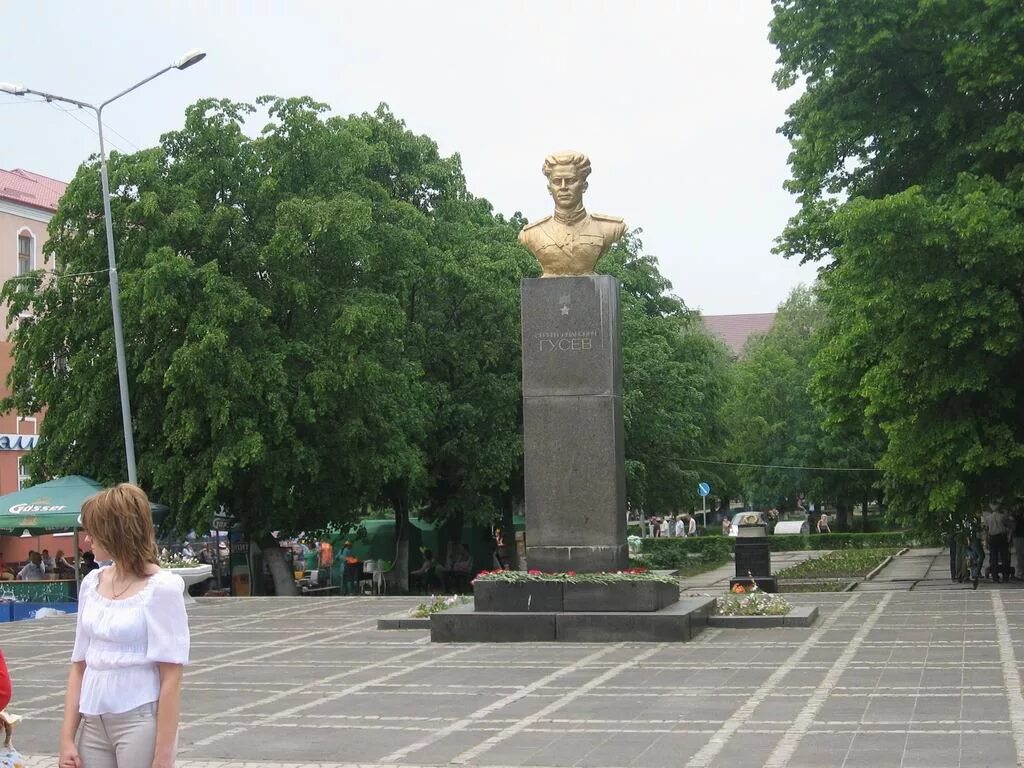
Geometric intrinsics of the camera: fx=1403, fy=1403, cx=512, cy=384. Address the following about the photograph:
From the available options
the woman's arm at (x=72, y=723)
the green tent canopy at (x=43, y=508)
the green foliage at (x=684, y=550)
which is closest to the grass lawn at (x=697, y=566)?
the green foliage at (x=684, y=550)

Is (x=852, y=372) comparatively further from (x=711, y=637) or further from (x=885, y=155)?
(x=711, y=637)

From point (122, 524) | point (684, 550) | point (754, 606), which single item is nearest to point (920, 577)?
point (754, 606)

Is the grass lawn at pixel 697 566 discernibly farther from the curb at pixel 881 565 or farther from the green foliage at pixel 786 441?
the green foliage at pixel 786 441

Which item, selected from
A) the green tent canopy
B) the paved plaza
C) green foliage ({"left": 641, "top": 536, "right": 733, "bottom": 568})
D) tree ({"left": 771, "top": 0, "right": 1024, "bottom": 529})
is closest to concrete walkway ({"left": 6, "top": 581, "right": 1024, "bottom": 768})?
the paved plaza

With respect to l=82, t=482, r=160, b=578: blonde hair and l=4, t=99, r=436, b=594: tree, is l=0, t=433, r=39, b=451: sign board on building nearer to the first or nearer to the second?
Answer: l=4, t=99, r=436, b=594: tree

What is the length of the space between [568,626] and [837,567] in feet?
69.1

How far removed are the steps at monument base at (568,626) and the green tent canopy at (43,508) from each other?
35.8 feet

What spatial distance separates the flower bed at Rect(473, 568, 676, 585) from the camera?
15438 millimetres

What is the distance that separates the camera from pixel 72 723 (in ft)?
15.6

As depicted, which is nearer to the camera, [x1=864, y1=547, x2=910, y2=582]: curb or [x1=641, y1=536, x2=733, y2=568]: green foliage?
[x1=864, y1=547, x2=910, y2=582]: curb

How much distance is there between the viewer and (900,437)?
24.6m

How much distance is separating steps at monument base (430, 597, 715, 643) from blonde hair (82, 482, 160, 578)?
10821mm

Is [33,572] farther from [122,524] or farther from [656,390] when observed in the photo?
[122,524]

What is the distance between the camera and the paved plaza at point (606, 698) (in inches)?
353
